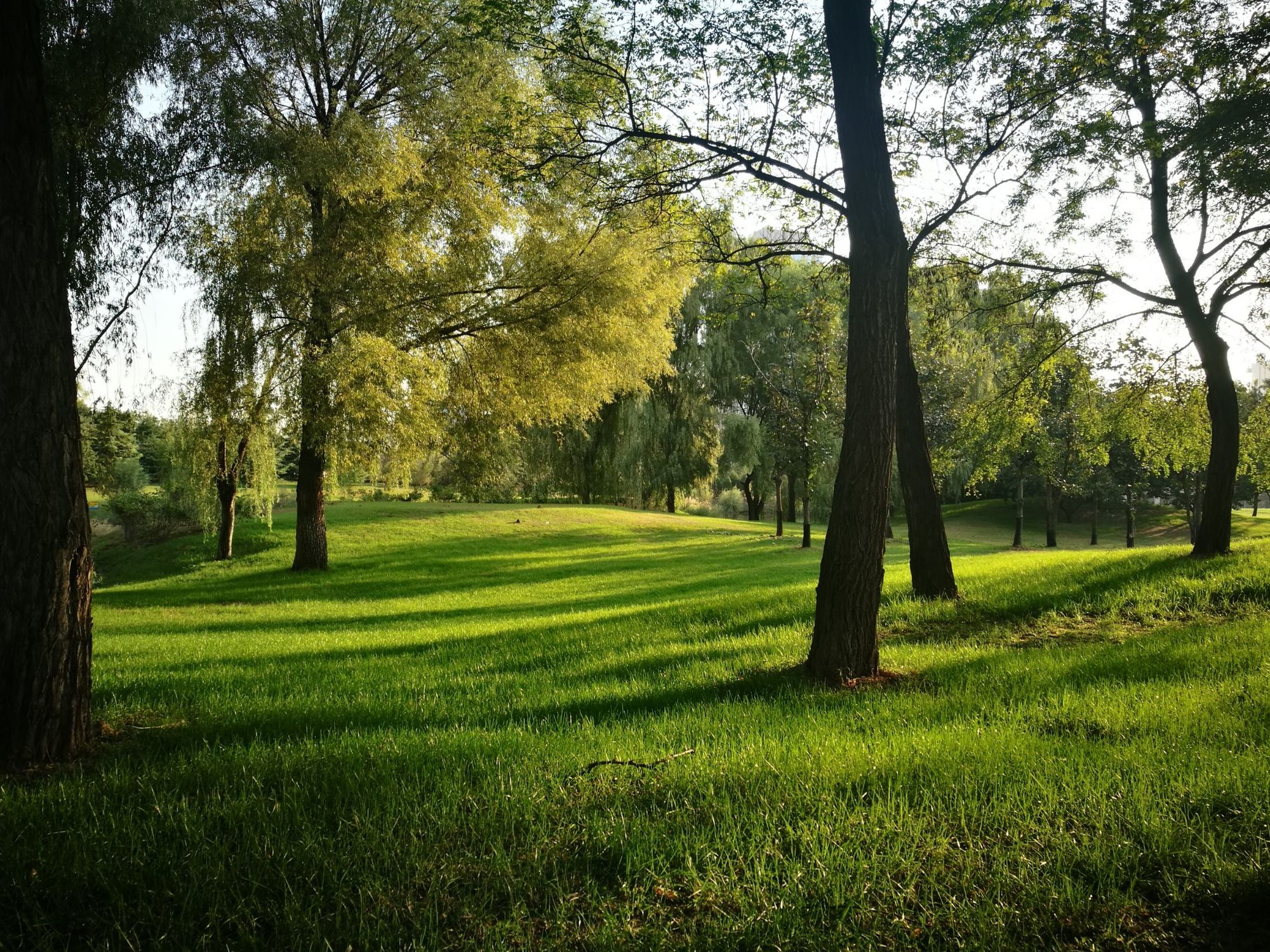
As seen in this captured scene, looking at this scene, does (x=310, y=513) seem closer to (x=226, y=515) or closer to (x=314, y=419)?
(x=226, y=515)

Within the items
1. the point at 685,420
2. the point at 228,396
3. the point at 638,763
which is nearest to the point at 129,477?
the point at 228,396

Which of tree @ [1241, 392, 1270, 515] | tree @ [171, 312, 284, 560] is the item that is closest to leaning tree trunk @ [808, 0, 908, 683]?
tree @ [1241, 392, 1270, 515]

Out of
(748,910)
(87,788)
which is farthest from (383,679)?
(748,910)

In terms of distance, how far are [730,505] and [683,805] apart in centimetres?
5399

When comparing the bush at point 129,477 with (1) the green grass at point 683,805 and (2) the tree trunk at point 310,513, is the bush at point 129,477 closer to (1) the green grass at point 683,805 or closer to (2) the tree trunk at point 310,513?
(2) the tree trunk at point 310,513

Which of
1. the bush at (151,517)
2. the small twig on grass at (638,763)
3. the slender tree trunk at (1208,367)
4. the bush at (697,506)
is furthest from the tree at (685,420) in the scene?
the small twig on grass at (638,763)

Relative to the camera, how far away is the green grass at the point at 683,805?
7.86ft

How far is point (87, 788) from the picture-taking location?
11.9ft

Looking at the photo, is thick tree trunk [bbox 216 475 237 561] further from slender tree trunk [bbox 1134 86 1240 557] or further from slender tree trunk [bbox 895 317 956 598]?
slender tree trunk [bbox 1134 86 1240 557]

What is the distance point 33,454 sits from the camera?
13.4 ft

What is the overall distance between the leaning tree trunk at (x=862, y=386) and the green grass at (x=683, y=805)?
0.52m

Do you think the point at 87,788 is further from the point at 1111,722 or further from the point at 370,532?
the point at 370,532

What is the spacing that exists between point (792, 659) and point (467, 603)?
993 cm

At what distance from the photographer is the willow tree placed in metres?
15.0
